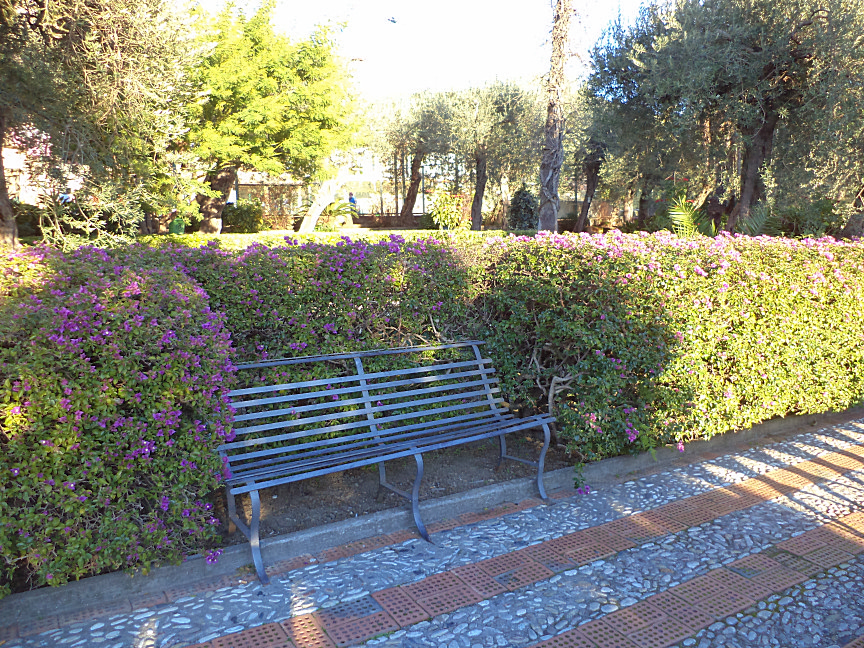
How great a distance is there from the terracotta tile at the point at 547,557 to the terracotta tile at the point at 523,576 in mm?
47

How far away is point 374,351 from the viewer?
4.05 metres

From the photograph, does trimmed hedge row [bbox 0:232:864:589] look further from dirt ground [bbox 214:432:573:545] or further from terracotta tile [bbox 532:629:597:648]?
terracotta tile [bbox 532:629:597:648]

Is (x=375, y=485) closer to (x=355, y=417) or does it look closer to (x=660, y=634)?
(x=355, y=417)

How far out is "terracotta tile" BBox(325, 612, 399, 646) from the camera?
254 centimetres

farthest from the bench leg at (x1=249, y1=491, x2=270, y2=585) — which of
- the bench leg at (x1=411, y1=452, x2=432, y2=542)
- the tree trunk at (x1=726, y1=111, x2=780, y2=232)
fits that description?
the tree trunk at (x1=726, y1=111, x2=780, y2=232)

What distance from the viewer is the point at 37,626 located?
101 inches

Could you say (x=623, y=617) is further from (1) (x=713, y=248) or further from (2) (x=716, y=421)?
(1) (x=713, y=248)

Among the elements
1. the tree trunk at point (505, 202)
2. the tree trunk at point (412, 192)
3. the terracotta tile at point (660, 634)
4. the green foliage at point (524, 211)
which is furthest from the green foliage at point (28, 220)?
the tree trunk at point (505, 202)

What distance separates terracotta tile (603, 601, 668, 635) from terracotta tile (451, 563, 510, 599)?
1.67ft

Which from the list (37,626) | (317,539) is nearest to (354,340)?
(317,539)

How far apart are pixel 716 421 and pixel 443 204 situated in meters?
5.42

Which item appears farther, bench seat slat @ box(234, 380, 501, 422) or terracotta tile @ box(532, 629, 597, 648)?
bench seat slat @ box(234, 380, 501, 422)

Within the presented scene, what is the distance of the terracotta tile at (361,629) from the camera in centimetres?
254

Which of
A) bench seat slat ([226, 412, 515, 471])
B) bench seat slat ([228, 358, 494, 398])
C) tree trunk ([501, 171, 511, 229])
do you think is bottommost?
bench seat slat ([226, 412, 515, 471])
